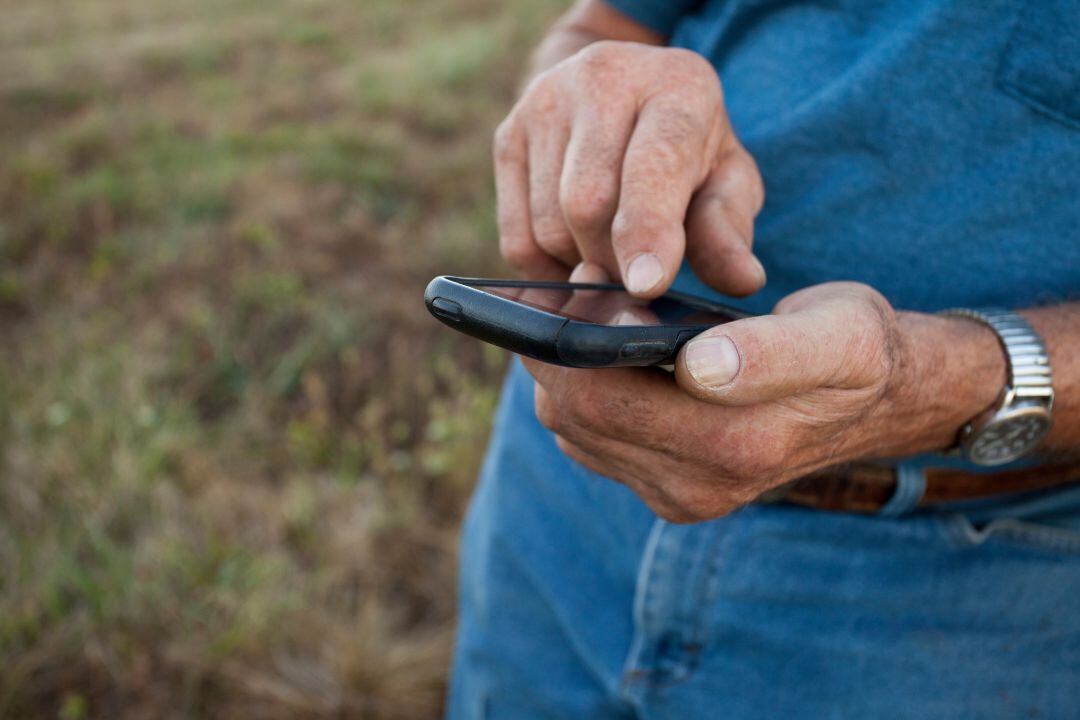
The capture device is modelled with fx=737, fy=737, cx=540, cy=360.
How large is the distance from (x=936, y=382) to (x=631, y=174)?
474mm

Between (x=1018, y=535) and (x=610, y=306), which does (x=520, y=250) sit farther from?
(x=1018, y=535)

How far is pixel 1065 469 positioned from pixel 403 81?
244 inches

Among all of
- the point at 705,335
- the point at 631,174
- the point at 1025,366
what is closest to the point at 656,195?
the point at 631,174

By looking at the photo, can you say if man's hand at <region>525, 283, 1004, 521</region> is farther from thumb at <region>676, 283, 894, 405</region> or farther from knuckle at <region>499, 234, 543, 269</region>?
knuckle at <region>499, 234, 543, 269</region>

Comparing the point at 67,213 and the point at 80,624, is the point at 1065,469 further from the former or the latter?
the point at 67,213

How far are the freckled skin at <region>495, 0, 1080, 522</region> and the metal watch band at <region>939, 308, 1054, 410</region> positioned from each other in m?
0.02

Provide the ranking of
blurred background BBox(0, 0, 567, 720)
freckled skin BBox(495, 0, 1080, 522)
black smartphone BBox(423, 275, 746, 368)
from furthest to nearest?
blurred background BBox(0, 0, 567, 720)
freckled skin BBox(495, 0, 1080, 522)
black smartphone BBox(423, 275, 746, 368)

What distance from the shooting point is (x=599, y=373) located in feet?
2.66

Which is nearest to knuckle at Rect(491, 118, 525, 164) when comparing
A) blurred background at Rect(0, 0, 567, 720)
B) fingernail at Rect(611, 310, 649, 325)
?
fingernail at Rect(611, 310, 649, 325)

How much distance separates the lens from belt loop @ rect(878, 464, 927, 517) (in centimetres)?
107

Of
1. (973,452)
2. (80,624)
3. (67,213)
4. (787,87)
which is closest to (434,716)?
(80,624)

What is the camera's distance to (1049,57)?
97 cm

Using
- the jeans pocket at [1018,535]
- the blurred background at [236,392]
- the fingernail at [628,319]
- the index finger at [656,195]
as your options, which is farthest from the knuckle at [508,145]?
the blurred background at [236,392]

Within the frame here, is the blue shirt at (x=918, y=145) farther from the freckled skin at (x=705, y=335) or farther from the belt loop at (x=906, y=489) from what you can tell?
the belt loop at (x=906, y=489)
